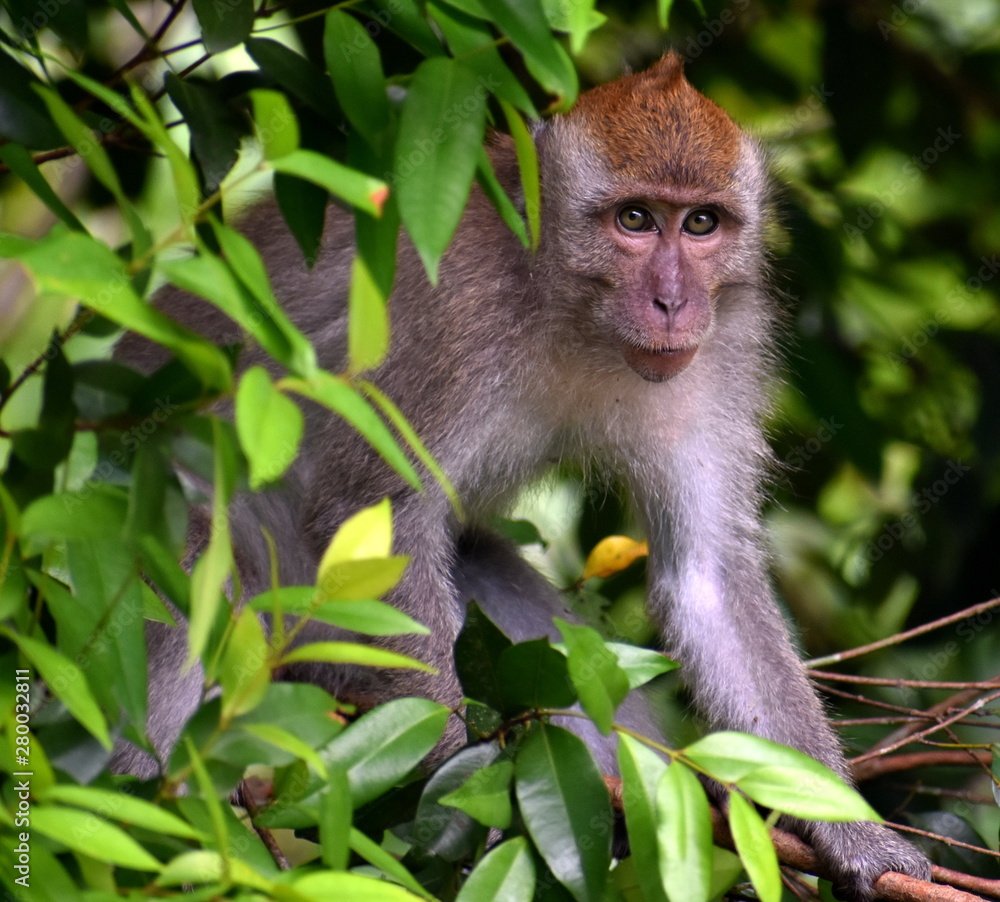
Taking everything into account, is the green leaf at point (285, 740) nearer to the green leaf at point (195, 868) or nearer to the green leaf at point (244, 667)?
the green leaf at point (244, 667)

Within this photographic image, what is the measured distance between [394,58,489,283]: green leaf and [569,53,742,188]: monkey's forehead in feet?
6.16

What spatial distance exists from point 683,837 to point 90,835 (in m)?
0.94

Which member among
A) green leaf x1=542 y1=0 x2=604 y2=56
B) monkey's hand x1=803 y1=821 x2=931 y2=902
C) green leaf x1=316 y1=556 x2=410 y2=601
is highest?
green leaf x1=542 y1=0 x2=604 y2=56

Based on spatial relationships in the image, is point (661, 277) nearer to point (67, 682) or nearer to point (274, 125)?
point (274, 125)

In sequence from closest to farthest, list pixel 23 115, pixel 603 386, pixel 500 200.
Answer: pixel 500 200, pixel 23 115, pixel 603 386

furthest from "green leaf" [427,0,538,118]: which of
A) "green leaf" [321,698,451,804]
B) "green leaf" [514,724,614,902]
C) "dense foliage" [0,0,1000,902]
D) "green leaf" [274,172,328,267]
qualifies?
"green leaf" [514,724,614,902]

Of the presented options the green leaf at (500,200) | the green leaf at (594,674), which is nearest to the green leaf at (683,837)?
the green leaf at (594,674)

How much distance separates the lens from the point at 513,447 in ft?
13.6

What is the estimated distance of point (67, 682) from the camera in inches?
67.1

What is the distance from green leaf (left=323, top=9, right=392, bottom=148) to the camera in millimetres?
2156

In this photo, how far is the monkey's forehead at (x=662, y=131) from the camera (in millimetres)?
3918

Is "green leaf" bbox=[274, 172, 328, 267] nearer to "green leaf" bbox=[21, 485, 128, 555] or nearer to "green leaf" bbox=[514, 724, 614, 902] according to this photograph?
"green leaf" bbox=[21, 485, 128, 555]

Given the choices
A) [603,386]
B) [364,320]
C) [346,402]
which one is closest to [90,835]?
[346,402]

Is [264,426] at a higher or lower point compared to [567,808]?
higher
